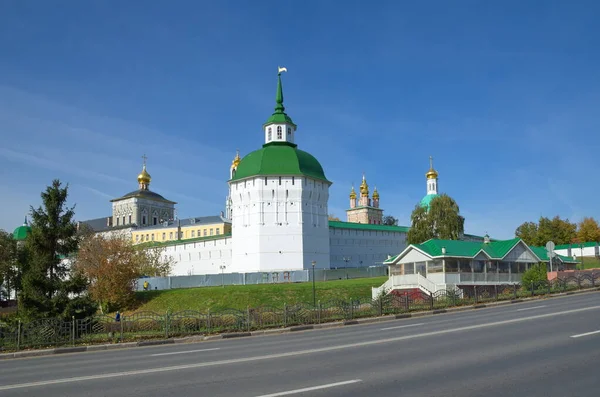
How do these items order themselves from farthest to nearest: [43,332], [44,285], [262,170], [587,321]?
[262,170], [44,285], [43,332], [587,321]

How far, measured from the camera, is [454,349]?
10922mm

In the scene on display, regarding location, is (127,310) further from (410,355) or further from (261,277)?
(410,355)

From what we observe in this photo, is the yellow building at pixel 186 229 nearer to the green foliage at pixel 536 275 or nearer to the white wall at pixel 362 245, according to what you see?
the white wall at pixel 362 245

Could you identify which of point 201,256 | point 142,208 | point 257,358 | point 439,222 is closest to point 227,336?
point 257,358

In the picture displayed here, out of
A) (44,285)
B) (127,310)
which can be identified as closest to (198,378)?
(44,285)

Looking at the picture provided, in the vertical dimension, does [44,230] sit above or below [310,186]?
below

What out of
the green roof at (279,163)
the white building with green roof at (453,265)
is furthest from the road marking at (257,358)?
the green roof at (279,163)

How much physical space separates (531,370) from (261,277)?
43.7 metres

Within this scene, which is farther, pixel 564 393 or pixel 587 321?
pixel 587 321

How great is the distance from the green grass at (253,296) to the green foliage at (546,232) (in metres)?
37.0

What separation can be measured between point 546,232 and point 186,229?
56661 mm

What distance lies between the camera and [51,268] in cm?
2648

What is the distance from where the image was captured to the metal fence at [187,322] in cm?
1736

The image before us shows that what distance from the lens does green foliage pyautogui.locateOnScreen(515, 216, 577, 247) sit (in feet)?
236
